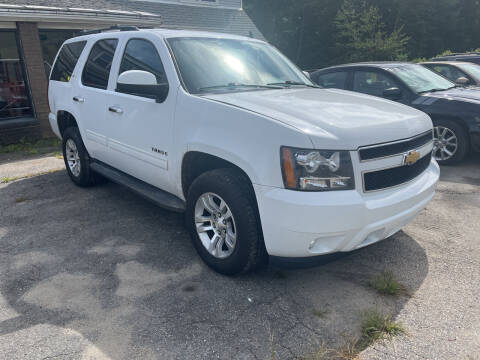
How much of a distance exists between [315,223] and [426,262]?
1503 mm

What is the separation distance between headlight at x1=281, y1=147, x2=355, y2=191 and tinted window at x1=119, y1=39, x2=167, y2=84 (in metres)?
1.63

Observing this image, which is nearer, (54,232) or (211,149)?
(211,149)

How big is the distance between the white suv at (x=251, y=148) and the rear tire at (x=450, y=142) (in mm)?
3293

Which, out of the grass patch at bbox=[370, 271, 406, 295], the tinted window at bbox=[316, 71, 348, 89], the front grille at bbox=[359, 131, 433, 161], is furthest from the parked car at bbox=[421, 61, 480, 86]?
the grass patch at bbox=[370, 271, 406, 295]

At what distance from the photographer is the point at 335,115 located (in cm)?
297

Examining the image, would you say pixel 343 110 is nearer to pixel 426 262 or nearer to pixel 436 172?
pixel 436 172

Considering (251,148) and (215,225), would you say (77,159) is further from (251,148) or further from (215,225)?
(251,148)

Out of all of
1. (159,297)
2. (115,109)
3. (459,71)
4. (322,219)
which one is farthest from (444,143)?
(159,297)

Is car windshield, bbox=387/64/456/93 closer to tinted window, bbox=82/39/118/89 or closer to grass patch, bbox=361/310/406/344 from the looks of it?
tinted window, bbox=82/39/118/89

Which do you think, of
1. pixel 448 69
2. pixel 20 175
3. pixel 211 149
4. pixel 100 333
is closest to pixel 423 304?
pixel 211 149

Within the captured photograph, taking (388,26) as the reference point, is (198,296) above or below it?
below

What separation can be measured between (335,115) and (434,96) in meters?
4.50

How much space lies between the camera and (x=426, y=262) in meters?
3.50

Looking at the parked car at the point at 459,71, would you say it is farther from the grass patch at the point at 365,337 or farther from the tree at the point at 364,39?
the tree at the point at 364,39
